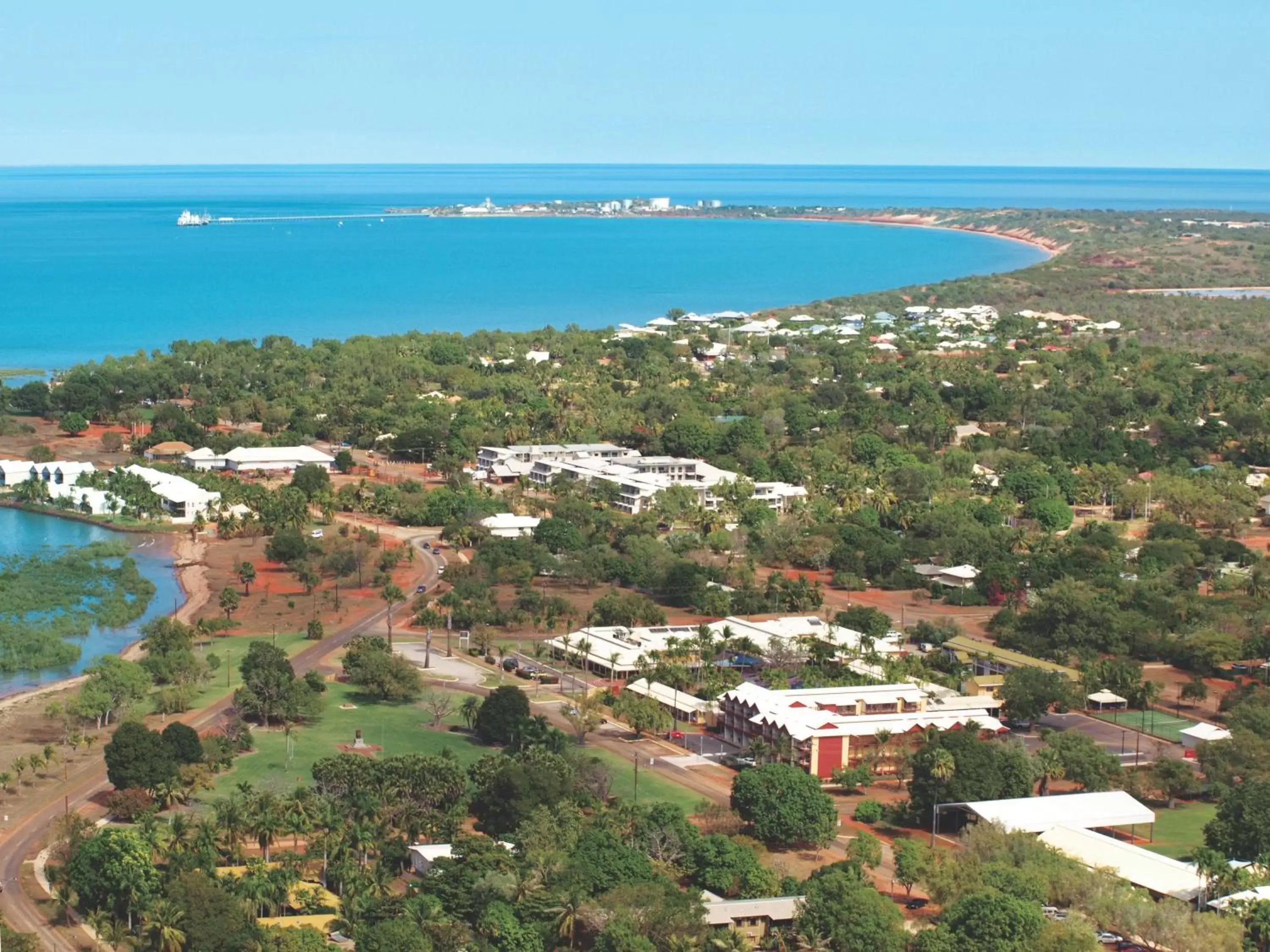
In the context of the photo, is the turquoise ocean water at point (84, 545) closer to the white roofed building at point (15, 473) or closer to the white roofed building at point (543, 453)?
the white roofed building at point (15, 473)

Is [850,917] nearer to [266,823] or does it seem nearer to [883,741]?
[266,823]

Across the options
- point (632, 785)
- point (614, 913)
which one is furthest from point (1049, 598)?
point (614, 913)

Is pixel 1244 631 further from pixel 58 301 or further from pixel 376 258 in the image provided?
pixel 376 258

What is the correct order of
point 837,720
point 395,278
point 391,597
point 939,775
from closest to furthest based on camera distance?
1. point 939,775
2. point 837,720
3. point 391,597
4. point 395,278

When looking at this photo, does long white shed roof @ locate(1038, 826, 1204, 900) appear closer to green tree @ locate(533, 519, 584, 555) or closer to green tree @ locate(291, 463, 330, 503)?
green tree @ locate(533, 519, 584, 555)

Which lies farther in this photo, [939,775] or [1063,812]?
[939,775]

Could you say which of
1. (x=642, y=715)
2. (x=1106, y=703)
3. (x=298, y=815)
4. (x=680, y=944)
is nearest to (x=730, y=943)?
(x=680, y=944)

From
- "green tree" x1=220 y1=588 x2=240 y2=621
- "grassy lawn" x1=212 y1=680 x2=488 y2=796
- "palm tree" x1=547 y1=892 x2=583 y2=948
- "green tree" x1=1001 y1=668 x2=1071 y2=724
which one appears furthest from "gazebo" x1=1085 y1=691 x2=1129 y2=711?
"green tree" x1=220 y1=588 x2=240 y2=621
